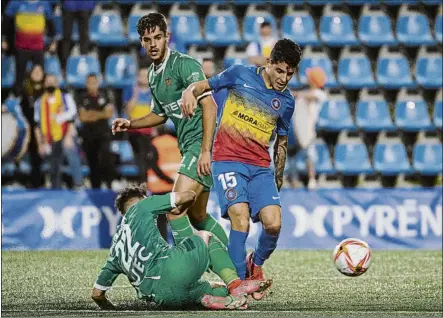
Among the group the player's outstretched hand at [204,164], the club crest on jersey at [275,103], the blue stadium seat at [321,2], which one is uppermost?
the blue stadium seat at [321,2]

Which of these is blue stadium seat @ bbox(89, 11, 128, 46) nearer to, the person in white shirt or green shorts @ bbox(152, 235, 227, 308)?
the person in white shirt

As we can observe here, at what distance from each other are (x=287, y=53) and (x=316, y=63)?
737cm

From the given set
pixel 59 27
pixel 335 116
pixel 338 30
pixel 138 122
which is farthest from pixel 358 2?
pixel 138 122

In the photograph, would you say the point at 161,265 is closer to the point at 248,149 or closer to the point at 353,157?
the point at 248,149

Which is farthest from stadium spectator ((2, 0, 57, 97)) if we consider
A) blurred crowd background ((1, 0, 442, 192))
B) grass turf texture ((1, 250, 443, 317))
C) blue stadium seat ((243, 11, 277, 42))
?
grass turf texture ((1, 250, 443, 317))

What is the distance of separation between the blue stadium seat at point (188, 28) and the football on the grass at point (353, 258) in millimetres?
6881

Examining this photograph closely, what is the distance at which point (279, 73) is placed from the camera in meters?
6.74

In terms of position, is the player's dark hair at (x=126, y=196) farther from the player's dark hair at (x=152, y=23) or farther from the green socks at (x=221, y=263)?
the player's dark hair at (x=152, y=23)

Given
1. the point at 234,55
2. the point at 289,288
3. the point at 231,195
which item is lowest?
the point at 289,288

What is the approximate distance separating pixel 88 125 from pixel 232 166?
207 inches

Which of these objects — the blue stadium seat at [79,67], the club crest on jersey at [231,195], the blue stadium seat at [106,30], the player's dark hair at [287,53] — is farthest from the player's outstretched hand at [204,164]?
the blue stadium seat at [106,30]

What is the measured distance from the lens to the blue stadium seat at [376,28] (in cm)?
1444

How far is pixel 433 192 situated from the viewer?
38.6 feet

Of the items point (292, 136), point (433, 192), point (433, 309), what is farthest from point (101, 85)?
point (433, 309)
